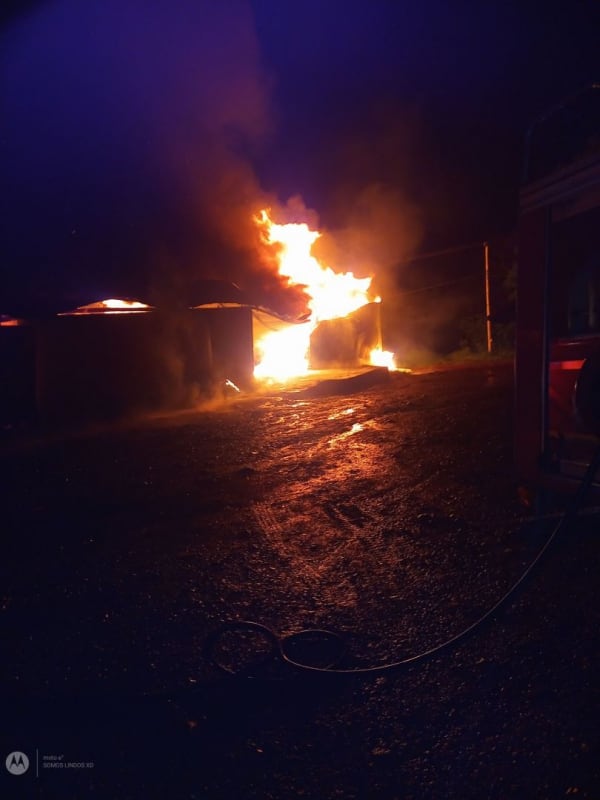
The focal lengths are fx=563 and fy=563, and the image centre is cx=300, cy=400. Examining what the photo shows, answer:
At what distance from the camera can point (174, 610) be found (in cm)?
421

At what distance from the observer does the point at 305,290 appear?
80.9 feet

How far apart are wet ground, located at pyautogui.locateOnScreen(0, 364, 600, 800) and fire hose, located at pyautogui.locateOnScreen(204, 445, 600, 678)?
0.03 metres

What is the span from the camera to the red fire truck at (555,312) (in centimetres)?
464

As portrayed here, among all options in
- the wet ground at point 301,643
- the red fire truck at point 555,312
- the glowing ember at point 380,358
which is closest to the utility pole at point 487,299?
the glowing ember at point 380,358

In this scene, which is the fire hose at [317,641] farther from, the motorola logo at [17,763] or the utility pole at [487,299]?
the utility pole at [487,299]

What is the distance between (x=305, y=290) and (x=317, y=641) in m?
21.9

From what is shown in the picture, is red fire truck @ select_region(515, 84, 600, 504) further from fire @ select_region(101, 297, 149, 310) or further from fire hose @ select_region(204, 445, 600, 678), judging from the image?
fire @ select_region(101, 297, 149, 310)

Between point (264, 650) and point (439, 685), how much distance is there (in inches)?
43.7

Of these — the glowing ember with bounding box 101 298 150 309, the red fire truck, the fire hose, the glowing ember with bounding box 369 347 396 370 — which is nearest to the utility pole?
the glowing ember with bounding box 369 347 396 370

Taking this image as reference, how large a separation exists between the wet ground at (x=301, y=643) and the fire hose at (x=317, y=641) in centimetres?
3

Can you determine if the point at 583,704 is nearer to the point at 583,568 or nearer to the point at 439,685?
the point at 439,685

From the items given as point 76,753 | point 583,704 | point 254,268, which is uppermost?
point 254,268

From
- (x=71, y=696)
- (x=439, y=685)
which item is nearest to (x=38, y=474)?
(x=71, y=696)

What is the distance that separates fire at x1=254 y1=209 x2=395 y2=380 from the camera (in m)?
23.0
